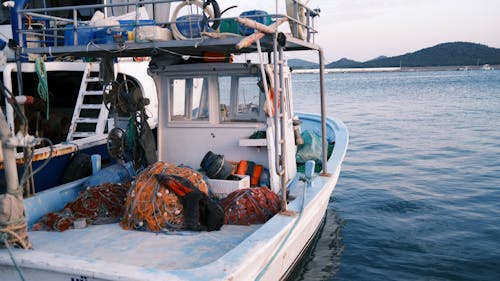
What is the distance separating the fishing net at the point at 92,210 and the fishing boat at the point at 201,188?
0.05 meters

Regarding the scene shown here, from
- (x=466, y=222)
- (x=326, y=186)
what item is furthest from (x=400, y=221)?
(x=326, y=186)

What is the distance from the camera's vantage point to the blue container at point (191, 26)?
579 centimetres

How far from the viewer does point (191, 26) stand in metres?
5.83

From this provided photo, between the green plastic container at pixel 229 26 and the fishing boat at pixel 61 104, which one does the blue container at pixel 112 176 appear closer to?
the fishing boat at pixel 61 104

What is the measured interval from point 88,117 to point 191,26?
6.26m

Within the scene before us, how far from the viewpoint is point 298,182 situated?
725 cm

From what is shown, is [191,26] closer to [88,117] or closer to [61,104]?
[88,117]

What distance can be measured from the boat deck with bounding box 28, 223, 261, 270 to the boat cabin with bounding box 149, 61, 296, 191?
1718 millimetres

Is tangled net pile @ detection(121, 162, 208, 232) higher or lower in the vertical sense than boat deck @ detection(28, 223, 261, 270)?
higher

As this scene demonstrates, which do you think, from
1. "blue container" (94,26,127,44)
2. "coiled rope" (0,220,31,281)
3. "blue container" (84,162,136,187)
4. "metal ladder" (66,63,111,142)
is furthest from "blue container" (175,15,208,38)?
"metal ladder" (66,63,111,142)

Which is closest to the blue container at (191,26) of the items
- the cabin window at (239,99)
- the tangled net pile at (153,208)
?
the cabin window at (239,99)

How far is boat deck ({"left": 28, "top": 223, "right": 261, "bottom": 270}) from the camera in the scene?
475 cm

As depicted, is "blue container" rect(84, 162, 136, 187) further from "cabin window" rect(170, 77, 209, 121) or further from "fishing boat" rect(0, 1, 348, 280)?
"cabin window" rect(170, 77, 209, 121)

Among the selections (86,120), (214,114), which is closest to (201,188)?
(214,114)
